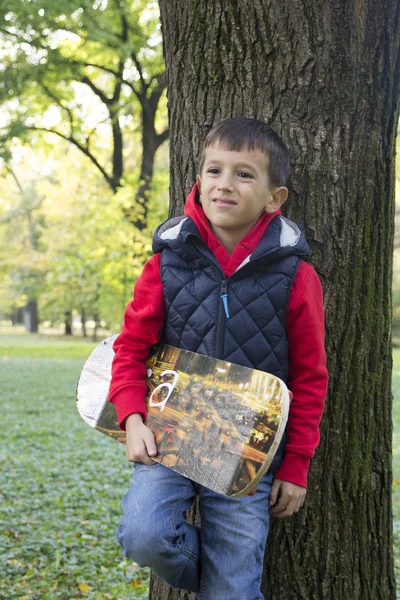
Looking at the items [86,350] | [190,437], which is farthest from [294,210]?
[86,350]

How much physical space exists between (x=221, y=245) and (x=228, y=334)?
32 cm

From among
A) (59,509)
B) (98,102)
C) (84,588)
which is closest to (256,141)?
(84,588)

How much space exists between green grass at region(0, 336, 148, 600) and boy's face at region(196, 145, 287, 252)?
2511mm

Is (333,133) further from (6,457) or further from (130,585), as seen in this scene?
(6,457)

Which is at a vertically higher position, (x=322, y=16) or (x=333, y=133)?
(x=322, y=16)

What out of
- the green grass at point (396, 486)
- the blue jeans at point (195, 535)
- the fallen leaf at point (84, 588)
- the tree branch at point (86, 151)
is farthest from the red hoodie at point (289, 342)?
the tree branch at point (86, 151)

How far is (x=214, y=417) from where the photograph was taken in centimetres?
216

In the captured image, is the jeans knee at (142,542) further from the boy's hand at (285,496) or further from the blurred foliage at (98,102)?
the blurred foliage at (98,102)

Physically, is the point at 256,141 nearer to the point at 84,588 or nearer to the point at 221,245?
the point at 221,245

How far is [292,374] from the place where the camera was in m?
2.23

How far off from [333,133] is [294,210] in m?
0.33

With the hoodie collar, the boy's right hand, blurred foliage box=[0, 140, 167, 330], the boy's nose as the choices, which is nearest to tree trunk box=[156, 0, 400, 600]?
the hoodie collar

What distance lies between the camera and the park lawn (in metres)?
3.92

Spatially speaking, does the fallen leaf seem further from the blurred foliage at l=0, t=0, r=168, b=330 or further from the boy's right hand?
the blurred foliage at l=0, t=0, r=168, b=330
